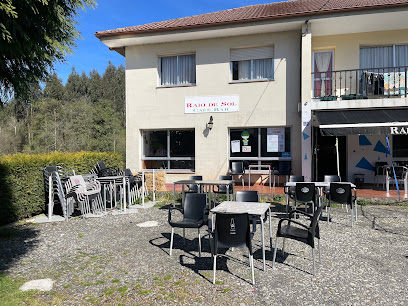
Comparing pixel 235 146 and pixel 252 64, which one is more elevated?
pixel 252 64

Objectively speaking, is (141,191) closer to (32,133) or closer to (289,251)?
(289,251)

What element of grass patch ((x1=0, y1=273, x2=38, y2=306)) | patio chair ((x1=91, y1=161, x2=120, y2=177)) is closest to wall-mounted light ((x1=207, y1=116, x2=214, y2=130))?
patio chair ((x1=91, y1=161, x2=120, y2=177))

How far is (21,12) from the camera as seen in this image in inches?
132

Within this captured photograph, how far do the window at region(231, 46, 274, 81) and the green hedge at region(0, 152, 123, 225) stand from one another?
7.83 m

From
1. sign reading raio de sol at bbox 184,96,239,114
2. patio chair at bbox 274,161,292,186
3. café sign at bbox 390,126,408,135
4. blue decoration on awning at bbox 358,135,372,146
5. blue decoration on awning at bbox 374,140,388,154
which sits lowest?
patio chair at bbox 274,161,292,186

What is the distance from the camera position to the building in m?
11.5

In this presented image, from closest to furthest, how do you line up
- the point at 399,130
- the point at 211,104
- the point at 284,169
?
the point at 399,130
the point at 284,169
the point at 211,104

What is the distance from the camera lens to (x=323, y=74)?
505 inches

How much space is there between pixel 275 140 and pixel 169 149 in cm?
479

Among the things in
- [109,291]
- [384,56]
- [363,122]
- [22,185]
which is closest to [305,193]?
[363,122]

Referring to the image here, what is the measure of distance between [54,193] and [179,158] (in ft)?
20.1

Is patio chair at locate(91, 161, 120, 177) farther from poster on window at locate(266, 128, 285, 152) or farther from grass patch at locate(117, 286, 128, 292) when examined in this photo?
grass patch at locate(117, 286, 128, 292)

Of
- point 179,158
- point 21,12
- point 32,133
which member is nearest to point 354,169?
point 179,158

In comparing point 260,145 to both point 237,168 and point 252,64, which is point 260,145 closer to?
point 237,168
